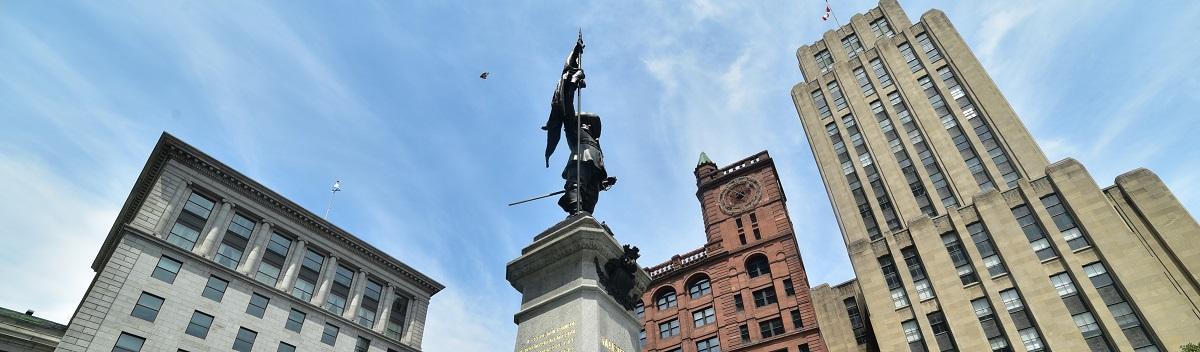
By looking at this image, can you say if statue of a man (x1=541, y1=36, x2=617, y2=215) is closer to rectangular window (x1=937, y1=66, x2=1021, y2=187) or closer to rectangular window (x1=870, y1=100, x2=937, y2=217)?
rectangular window (x1=870, y1=100, x2=937, y2=217)

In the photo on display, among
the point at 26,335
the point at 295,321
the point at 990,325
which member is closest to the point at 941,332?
the point at 990,325

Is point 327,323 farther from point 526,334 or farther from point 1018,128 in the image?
point 1018,128

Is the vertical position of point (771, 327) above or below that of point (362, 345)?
below

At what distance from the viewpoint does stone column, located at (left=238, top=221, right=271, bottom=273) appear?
1820 inches

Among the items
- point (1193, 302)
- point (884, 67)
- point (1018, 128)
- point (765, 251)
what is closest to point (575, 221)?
point (1193, 302)

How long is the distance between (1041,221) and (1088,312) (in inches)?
295

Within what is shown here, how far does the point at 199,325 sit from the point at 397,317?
19102 millimetres

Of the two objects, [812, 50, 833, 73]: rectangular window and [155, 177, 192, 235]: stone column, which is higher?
[812, 50, 833, 73]: rectangular window

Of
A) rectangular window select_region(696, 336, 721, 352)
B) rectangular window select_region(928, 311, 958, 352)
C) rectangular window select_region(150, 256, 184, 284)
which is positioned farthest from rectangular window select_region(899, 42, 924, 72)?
rectangular window select_region(150, 256, 184, 284)

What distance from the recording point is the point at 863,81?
67188 mm

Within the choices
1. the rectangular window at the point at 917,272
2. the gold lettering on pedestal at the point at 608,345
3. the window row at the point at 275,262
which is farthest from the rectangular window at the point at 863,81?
the gold lettering on pedestal at the point at 608,345

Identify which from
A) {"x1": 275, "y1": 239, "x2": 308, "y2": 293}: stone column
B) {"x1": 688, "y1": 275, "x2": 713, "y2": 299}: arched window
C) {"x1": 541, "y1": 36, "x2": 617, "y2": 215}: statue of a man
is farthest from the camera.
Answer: {"x1": 688, "y1": 275, "x2": 713, "y2": 299}: arched window

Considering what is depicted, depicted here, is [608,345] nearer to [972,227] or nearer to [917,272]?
[917,272]

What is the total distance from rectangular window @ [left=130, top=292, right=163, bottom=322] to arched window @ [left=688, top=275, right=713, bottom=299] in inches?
1727
